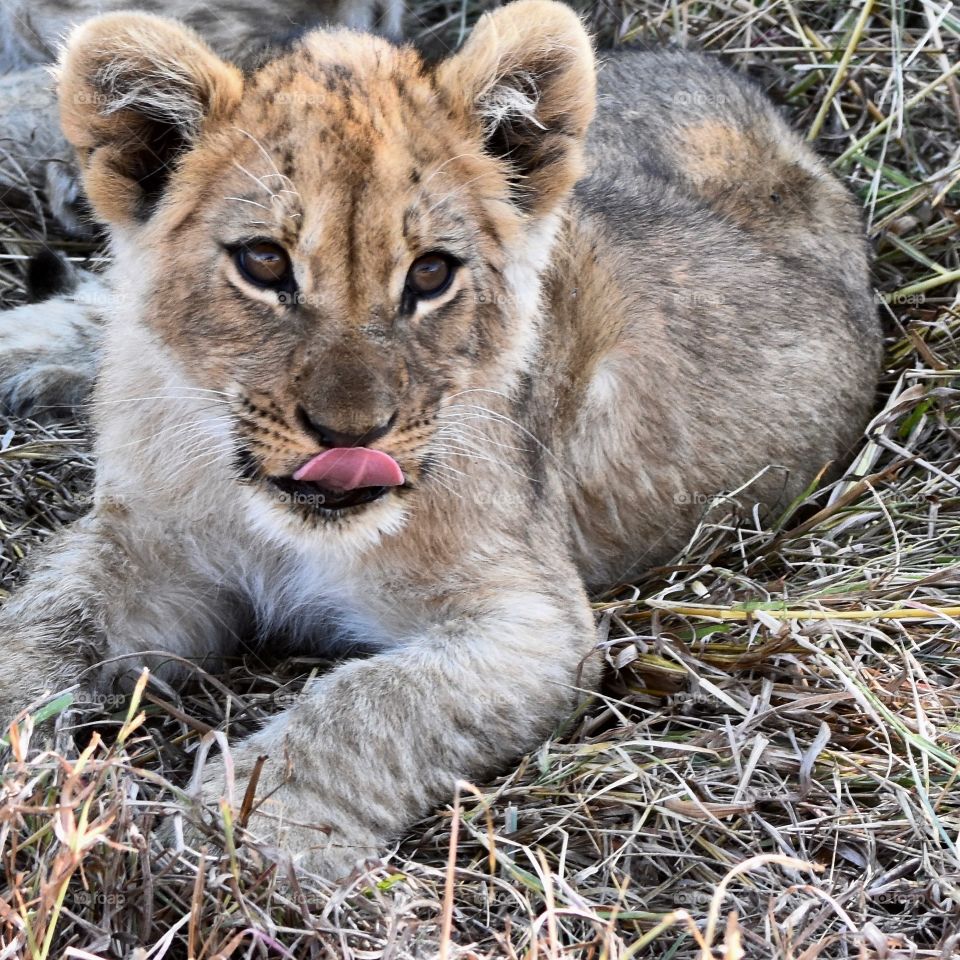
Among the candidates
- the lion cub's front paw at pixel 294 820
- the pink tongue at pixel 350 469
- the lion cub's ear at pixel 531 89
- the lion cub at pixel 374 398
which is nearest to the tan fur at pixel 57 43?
the lion cub at pixel 374 398

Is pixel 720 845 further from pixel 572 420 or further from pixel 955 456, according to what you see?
pixel 955 456

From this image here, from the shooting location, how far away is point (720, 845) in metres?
2.83

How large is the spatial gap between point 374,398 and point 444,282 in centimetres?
38

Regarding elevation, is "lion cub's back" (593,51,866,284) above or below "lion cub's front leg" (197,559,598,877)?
above

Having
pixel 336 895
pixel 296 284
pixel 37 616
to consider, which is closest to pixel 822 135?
pixel 296 284

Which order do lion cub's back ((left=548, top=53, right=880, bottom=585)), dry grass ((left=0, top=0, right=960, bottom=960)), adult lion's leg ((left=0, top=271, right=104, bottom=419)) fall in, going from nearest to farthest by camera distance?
dry grass ((left=0, top=0, right=960, bottom=960)), lion cub's back ((left=548, top=53, right=880, bottom=585)), adult lion's leg ((left=0, top=271, right=104, bottom=419))

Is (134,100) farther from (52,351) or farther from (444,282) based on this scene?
(52,351)

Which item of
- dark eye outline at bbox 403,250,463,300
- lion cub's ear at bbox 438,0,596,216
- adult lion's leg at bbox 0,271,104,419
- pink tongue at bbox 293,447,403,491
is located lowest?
adult lion's leg at bbox 0,271,104,419

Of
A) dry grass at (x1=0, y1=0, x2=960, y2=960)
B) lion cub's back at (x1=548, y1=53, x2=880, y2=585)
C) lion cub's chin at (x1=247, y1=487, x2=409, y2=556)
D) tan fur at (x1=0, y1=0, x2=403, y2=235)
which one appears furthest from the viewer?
tan fur at (x1=0, y1=0, x2=403, y2=235)

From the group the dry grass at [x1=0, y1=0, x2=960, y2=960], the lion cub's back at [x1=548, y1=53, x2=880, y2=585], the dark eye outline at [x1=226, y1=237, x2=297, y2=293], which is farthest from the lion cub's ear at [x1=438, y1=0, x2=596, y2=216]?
the dry grass at [x1=0, y1=0, x2=960, y2=960]

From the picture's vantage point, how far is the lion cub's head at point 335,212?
2771mm

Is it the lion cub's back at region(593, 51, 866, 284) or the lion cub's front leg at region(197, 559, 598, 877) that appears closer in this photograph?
the lion cub's front leg at region(197, 559, 598, 877)

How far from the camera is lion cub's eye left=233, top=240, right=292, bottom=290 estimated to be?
9.20ft

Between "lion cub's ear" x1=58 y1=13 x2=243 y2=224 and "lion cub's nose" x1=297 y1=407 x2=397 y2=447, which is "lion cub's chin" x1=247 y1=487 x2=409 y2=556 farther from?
"lion cub's ear" x1=58 y1=13 x2=243 y2=224
